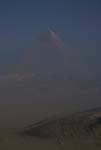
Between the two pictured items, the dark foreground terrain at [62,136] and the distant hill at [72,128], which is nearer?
the dark foreground terrain at [62,136]

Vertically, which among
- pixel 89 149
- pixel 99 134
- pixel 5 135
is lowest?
pixel 89 149

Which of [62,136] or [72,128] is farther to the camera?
[72,128]

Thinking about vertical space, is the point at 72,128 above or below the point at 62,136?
above

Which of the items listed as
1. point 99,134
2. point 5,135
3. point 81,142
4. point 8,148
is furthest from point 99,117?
point 8,148

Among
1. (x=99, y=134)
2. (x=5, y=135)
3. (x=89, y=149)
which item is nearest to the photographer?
(x=89, y=149)

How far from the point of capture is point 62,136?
81188 mm

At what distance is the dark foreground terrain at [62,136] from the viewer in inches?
2773

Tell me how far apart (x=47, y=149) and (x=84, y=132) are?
17513 mm

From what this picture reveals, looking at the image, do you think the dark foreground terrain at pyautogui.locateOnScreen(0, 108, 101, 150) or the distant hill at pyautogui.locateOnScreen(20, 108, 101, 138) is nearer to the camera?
the dark foreground terrain at pyautogui.locateOnScreen(0, 108, 101, 150)

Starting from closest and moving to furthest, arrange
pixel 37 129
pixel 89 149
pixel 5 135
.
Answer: pixel 89 149, pixel 5 135, pixel 37 129

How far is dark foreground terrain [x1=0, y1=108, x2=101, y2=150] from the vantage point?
70438 millimetres

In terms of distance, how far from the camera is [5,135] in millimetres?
85562

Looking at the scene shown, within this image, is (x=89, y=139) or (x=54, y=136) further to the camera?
(x=54, y=136)

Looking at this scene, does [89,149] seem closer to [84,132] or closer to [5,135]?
[84,132]
